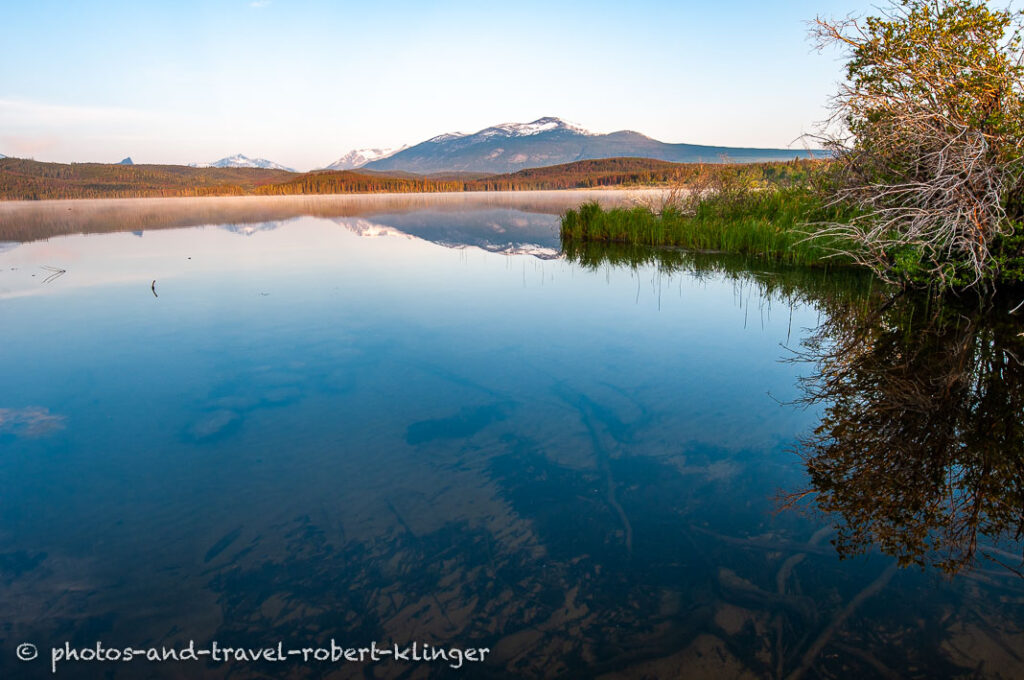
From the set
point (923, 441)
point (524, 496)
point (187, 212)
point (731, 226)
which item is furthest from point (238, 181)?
point (923, 441)

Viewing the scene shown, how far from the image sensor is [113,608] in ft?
9.51

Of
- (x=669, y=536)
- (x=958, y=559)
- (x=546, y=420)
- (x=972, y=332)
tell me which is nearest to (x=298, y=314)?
(x=546, y=420)

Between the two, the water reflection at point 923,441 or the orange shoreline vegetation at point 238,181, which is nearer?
the water reflection at point 923,441

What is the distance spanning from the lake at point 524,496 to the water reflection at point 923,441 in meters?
0.03

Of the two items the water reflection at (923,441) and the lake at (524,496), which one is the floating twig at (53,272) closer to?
the lake at (524,496)

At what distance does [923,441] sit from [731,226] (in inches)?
515

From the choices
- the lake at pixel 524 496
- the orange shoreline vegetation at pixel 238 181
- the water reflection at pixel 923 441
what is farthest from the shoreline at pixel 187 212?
the orange shoreline vegetation at pixel 238 181

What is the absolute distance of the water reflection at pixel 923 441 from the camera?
3375mm

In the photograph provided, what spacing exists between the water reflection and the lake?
0.03 metres

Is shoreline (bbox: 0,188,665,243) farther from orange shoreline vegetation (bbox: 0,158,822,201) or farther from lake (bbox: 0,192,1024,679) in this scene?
orange shoreline vegetation (bbox: 0,158,822,201)

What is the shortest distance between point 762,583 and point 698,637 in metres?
0.60

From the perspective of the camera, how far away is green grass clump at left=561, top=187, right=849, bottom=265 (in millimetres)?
13773

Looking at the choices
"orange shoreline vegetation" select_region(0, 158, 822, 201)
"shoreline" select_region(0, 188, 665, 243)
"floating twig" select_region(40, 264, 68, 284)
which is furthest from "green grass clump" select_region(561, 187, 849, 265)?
"orange shoreline vegetation" select_region(0, 158, 822, 201)

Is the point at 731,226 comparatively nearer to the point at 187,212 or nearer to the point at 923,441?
the point at 923,441
